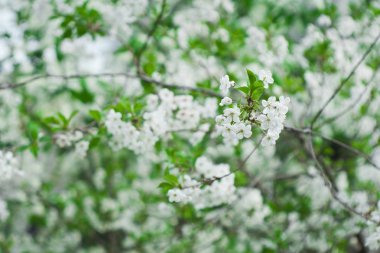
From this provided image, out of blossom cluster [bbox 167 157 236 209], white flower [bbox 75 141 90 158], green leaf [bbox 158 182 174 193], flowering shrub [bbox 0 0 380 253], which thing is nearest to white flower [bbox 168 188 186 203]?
flowering shrub [bbox 0 0 380 253]

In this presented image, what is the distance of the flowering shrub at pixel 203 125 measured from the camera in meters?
2.52

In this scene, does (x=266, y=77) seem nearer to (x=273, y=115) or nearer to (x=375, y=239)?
(x=273, y=115)

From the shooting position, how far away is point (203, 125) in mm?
2771

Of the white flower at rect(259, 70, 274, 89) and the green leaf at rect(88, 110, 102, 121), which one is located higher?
the green leaf at rect(88, 110, 102, 121)

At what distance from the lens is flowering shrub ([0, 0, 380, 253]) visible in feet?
8.28

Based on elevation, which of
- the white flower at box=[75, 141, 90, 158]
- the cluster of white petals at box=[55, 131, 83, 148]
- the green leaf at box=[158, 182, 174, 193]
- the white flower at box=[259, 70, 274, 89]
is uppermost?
the cluster of white petals at box=[55, 131, 83, 148]

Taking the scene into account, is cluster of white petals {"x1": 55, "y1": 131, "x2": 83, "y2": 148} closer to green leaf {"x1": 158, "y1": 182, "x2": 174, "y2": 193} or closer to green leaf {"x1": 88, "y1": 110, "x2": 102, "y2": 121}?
green leaf {"x1": 88, "y1": 110, "x2": 102, "y2": 121}

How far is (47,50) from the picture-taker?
475cm

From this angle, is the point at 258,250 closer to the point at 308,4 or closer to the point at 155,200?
the point at 155,200

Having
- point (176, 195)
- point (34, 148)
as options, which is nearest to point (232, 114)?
point (176, 195)

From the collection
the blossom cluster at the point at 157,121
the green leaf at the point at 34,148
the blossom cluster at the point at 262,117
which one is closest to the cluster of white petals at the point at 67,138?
the green leaf at the point at 34,148

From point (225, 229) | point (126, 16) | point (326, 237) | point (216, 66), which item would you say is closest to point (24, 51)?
point (126, 16)

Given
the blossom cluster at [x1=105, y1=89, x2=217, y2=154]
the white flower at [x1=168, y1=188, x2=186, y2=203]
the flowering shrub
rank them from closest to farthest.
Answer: the white flower at [x1=168, y1=188, x2=186, y2=203], the blossom cluster at [x1=105, y1=89, x2=217, y2=154], the flowering shrub

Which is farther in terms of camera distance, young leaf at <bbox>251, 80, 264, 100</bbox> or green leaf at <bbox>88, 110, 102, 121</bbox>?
green leaf at <bbox>88, 110, 102, 121</bbox>
